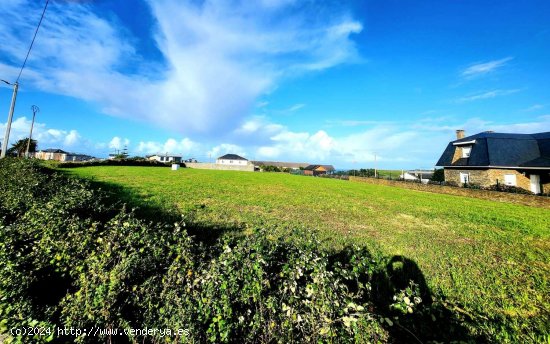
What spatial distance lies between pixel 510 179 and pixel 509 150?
3296 millimetres

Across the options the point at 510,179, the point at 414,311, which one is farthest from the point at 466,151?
the point at 414,311

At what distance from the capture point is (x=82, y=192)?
5.05 m

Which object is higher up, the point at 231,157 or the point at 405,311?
the point at 231,157

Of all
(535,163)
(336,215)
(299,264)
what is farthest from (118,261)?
(535,163)

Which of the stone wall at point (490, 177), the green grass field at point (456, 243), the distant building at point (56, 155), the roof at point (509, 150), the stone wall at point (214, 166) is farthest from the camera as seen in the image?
the distant building at point (56, 155)

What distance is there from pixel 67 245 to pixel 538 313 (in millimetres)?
7392

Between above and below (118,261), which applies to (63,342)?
below

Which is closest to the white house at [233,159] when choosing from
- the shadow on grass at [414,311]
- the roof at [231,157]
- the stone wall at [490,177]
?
the roof at [231,157]

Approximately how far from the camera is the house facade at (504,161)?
21.1 metres

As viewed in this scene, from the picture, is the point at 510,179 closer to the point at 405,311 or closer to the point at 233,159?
the point at 405,311

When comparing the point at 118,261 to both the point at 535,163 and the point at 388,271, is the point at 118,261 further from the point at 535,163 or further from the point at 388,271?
the point at 535,163

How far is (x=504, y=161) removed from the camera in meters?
22.7

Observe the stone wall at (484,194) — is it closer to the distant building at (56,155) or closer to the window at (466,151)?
the window at (466,151)

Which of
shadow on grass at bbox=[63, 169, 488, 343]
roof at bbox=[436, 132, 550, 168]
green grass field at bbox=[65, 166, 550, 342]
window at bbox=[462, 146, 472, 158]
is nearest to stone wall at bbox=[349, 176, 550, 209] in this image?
roof at bbox=[436, 132, 550, 168]
